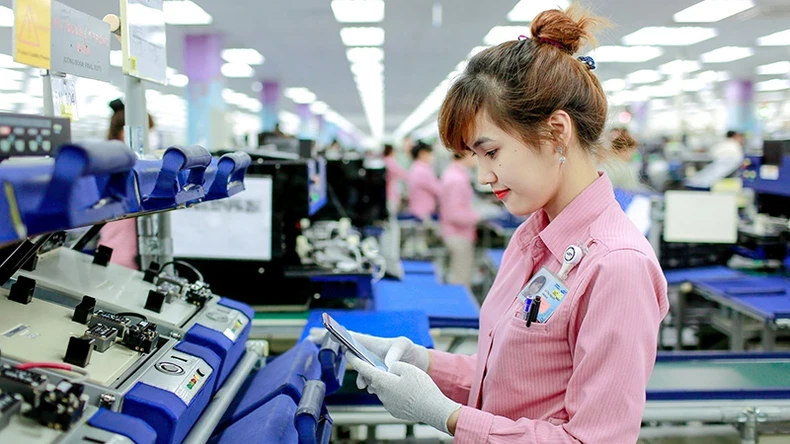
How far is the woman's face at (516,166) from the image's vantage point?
1.15 meters

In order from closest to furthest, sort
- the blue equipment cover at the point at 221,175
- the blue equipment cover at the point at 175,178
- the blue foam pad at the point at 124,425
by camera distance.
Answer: the blue foam pad at the point at 124,425 < the blue equipment cover at the point at 175,178 < the blue equipment cover at the point at 221,175

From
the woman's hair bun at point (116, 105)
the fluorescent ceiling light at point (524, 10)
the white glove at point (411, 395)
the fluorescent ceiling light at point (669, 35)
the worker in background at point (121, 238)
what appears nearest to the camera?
the white glove at point (411, 395)

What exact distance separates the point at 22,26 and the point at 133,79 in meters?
0.60

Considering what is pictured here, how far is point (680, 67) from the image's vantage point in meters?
9.27

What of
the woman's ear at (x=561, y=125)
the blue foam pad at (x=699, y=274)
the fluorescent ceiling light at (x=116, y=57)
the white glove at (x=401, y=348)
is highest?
the fluorescent ceiling light at (x=116, y=57)

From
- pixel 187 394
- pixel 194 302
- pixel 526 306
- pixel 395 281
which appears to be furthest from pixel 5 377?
pixel 395 281

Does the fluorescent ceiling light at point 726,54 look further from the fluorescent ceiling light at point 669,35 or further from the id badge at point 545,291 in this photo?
the id badge at point 545,291

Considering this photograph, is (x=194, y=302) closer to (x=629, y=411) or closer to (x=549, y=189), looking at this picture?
(x=549, y=189)

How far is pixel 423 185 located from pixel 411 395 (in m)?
6.35

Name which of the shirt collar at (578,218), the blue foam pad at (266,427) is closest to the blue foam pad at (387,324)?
the blue foam pad at (266,427)

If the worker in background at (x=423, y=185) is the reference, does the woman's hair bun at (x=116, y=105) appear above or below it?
above

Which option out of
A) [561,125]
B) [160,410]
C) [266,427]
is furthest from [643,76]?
[160,410]

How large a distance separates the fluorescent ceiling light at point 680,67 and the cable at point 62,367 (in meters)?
9.59

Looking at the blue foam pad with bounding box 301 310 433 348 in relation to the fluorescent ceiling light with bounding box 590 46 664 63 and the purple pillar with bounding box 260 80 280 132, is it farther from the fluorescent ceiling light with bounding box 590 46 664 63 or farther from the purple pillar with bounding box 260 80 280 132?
the purple pillar with bounding box 260 80 280 132
